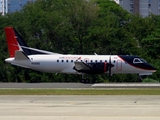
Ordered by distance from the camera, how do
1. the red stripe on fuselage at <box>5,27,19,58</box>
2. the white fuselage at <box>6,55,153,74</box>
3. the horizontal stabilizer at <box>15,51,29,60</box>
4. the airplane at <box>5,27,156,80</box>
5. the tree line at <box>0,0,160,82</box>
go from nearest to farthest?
the horizontal stabilizer at <box>15,51,29,60</box> < the airplane at <box>5,27,156,80</box> < the white fuselage at <box>6,55,153,74</box> < the red stripe on fuselage at <box>5,27,19,58</box> < the tree line at <box>0,0,160,82</box>

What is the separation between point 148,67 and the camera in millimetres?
38875

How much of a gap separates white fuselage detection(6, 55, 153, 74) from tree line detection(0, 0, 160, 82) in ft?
10.8

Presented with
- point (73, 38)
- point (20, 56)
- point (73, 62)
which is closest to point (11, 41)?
point (20, 56)

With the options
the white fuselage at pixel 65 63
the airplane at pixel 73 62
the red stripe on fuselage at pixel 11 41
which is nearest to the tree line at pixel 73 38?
the white fuselage at pixel 65 63

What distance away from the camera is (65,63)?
130ft

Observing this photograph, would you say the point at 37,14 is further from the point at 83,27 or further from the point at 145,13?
the point at 145,13

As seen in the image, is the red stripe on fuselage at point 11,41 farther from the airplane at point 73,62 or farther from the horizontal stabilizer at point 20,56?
the horizontal stabilizer at point 20,56

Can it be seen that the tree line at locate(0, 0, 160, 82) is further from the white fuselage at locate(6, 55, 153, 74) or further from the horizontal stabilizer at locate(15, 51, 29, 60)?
the horizontal stabilizer at locate(15, 51, 29, 60)

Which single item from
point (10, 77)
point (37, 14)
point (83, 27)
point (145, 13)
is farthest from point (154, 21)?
point (145, 13)

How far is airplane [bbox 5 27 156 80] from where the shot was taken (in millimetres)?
38722

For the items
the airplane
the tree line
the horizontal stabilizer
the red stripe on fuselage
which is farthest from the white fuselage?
the tree line

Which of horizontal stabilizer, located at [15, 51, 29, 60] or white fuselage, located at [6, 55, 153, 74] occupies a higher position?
horizontal stabilizer, located at [15, 51, 29, 60]

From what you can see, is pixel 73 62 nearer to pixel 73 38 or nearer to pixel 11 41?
pixel 11 41

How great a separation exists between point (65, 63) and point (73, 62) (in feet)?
2.34
